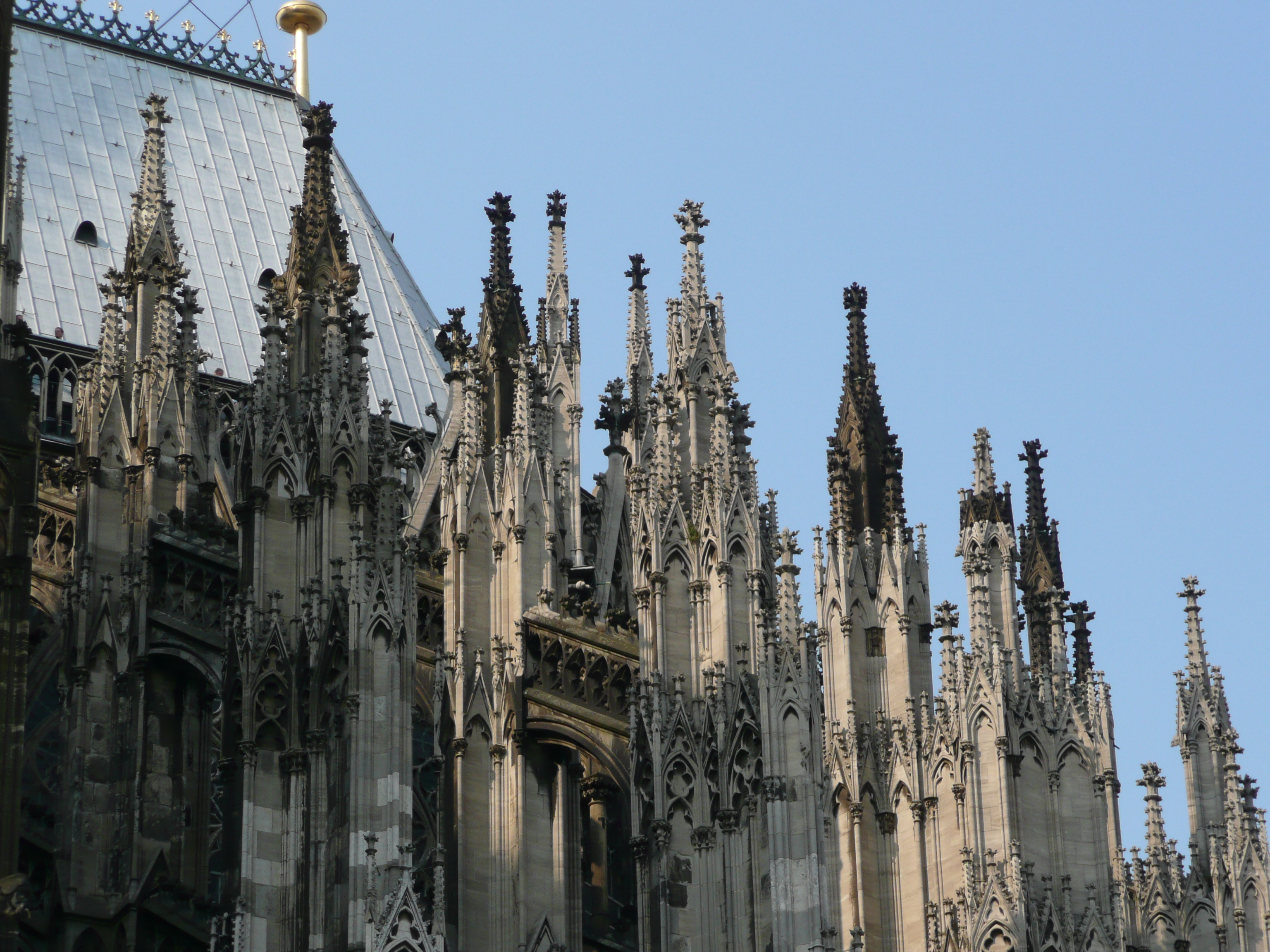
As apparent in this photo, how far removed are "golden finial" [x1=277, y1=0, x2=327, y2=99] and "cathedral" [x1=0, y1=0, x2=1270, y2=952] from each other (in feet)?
49.8

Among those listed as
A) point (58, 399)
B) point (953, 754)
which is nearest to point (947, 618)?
point (953, 754)

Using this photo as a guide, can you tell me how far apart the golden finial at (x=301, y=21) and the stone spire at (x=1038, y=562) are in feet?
61.8

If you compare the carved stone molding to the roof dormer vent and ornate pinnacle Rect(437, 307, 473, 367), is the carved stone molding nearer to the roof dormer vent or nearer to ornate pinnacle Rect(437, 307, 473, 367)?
ornate pinnacle Rect(437, 307, 473, 367)

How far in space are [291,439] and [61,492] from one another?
546 centimetres

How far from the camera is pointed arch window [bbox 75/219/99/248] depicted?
155 feet

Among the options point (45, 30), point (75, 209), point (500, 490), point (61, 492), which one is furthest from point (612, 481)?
point (45, 30)

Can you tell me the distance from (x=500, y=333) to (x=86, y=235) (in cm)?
1219

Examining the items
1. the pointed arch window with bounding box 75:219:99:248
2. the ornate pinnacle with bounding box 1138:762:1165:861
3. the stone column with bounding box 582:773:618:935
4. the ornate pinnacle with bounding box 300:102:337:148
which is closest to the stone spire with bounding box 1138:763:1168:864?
the ornate pinnacle with bounding box 1138:762:1165:861

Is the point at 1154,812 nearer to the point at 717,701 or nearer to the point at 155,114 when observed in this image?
the point at 717,701

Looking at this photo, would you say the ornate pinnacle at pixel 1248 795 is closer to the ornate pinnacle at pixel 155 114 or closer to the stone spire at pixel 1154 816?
the stone spire at pixel 1154 816

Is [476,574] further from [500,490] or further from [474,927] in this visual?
[474,927]

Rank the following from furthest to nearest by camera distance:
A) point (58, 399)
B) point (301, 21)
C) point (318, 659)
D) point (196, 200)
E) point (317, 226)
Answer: point (301, 21) < point (196, 200) < point (58, 399) < point (317, 226) < point (318, 659)

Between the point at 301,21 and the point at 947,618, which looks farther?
the point at 301,21

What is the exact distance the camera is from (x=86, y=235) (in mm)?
47375
